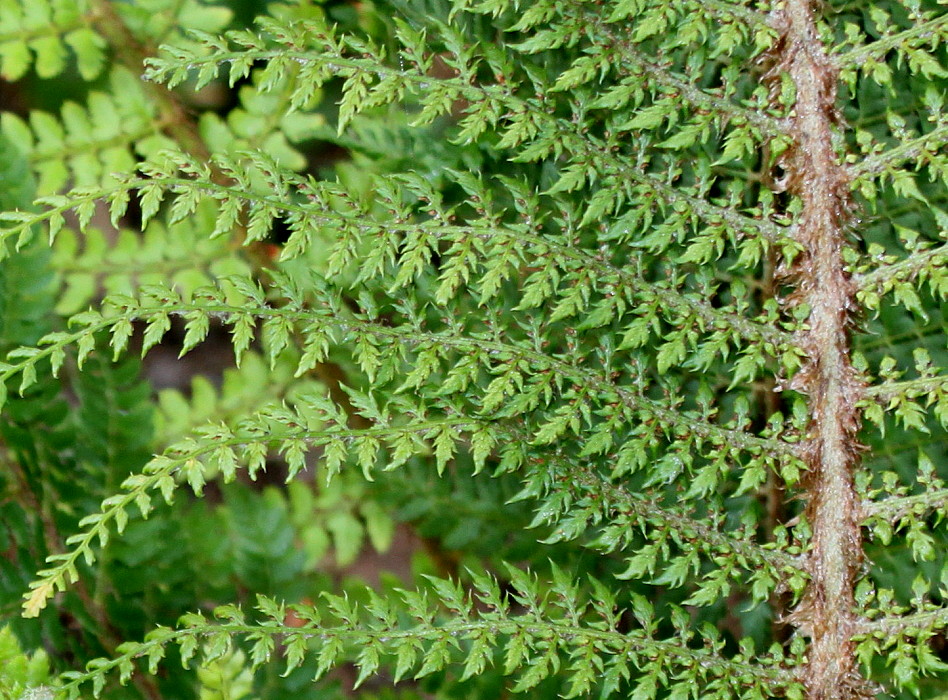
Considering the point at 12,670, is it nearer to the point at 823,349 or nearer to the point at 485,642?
the point at 485,642

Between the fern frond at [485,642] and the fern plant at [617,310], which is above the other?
the fern plant at [617,310]

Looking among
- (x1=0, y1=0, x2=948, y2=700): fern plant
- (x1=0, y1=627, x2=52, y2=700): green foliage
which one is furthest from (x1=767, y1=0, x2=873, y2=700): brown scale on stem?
(x1=0, y1=627, x2=52, y2=700): green foliage

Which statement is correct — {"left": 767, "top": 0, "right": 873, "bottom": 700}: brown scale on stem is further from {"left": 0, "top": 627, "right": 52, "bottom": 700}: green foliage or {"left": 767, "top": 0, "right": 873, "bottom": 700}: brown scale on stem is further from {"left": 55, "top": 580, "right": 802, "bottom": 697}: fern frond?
{"left": 0, "top": 627, "right": 52, "bottom": 700}: green foliage

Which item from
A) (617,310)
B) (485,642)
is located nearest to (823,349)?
(617,310)

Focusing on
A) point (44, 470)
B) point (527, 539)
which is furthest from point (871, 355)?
point (44, 470)

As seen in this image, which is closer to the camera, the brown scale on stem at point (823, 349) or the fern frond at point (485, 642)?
the fern frond at point (485, 642)

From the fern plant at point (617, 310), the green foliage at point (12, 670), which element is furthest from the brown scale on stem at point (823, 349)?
the green foliage at point (12, 670)

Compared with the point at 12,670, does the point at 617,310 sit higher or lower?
higher

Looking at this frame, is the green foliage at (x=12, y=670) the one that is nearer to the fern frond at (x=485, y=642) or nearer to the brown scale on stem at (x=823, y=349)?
the fern frond at (x=485, y=642)

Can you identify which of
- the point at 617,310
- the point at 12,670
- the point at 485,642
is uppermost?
the point at 617,310
